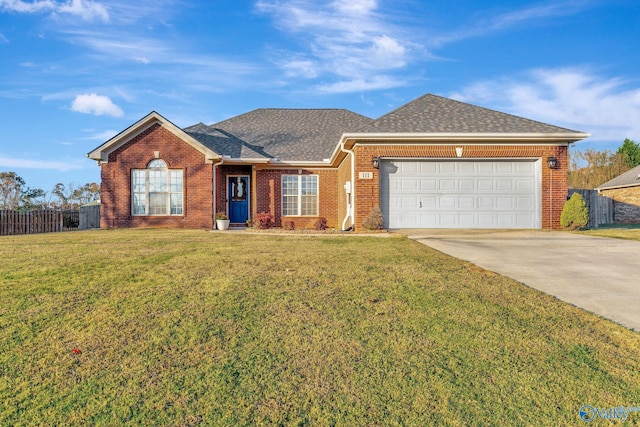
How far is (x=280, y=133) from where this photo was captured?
19.4 meters

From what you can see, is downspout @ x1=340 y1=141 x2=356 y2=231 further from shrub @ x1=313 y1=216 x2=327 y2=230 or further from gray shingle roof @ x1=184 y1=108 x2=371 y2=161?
gray shingle roof @ x1=184 y1=108 x2=371 y2=161

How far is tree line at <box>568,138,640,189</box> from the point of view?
112 feet

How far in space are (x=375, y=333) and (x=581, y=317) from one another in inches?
87.2

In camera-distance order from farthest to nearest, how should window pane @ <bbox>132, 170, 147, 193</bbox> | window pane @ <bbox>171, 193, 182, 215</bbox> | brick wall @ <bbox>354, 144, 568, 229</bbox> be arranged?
window pane @ <bbox>171, 193, 182, 215</bbox>, window pane @ <bbox>132, 170, 147, 193</bbox>, brick wall @ <bbox>354, 144, 568, 229</bbox>

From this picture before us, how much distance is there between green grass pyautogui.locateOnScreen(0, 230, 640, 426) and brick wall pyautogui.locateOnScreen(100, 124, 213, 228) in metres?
10.1

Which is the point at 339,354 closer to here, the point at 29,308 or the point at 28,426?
the point at 28,426

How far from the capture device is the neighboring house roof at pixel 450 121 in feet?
41.1

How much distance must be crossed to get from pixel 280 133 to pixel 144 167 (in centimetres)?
697

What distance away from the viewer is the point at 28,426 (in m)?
2.17

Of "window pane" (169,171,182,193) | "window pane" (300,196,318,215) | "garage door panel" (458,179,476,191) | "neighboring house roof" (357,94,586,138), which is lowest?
"window pane" (300,196,318,215)

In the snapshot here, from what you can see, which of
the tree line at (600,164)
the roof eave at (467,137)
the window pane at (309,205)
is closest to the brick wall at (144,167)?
the window pane at (309,205)

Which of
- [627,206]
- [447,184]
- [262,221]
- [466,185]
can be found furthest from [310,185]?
[627,206]

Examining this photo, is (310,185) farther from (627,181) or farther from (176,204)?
(627,181)

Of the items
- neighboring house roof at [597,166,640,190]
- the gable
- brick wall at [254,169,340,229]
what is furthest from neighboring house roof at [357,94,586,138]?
neighboring house roof at [597,166,640,190]
